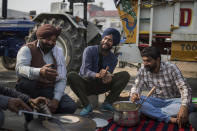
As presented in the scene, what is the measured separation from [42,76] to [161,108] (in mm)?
1643

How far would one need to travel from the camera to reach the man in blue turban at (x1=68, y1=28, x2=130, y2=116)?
11.4 ft

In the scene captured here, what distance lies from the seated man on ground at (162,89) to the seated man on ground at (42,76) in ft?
3.09

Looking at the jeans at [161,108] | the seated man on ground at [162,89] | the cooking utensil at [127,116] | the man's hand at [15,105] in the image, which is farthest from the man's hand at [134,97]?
the man's hand at [15,105]

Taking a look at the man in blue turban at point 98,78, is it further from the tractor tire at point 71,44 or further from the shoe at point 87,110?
the tractor tire at point 71,44

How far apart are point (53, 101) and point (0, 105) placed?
56 centimetres

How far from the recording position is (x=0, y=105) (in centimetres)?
210

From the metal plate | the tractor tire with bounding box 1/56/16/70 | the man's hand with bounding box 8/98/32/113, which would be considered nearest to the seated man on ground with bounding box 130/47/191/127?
the metal plate

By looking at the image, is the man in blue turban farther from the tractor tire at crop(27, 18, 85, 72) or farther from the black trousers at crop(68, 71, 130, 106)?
the tractor tire at crop(27, 18, 85, 72)

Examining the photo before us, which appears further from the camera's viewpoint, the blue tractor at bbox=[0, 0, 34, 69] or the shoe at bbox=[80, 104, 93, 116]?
the blue tractor at bbox=[0, 0, 34, 69]

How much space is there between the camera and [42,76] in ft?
8.13

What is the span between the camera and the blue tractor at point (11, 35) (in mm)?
6561

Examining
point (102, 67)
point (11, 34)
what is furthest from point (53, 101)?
point (11, 34)

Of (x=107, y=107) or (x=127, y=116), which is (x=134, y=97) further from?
(x=107, y=107)

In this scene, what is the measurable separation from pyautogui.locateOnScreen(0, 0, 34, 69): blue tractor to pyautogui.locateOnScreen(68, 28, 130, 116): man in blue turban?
3.59 meters
